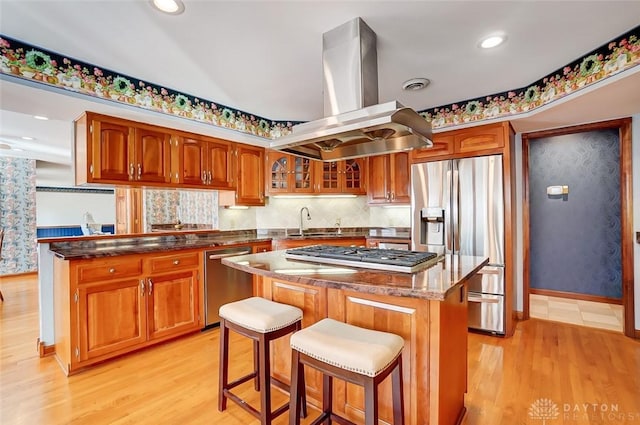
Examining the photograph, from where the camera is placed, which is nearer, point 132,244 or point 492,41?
point 492,41

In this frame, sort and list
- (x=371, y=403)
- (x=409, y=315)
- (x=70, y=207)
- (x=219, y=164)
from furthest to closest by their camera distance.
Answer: (x=70, y=207), (x=219, y=164), (x=409, y=315), (x=371, y=403)

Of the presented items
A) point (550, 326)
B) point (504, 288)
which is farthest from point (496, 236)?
point (550, 326)

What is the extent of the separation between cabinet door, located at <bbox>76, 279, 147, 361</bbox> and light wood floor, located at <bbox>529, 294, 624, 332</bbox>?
4320 millimetres

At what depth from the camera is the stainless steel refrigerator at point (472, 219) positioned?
3059 millimetres

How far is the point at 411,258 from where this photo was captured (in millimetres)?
1674

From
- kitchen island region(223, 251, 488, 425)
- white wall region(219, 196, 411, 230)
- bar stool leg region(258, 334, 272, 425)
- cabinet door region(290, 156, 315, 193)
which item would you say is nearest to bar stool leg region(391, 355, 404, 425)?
kitchen island region(223, 251, 488, 425)

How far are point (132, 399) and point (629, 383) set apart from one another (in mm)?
3490

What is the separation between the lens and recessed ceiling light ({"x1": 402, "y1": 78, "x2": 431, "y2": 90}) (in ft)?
8.91

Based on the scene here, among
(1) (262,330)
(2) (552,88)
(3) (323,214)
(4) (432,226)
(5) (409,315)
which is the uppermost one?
(2) (552,88)

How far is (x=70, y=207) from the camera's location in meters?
7.79

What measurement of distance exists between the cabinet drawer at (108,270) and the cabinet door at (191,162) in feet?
3.35

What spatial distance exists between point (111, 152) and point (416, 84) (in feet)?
9.43

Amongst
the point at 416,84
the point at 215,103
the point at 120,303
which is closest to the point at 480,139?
the point at 416,84

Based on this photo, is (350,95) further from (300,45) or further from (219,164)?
(219,164)
